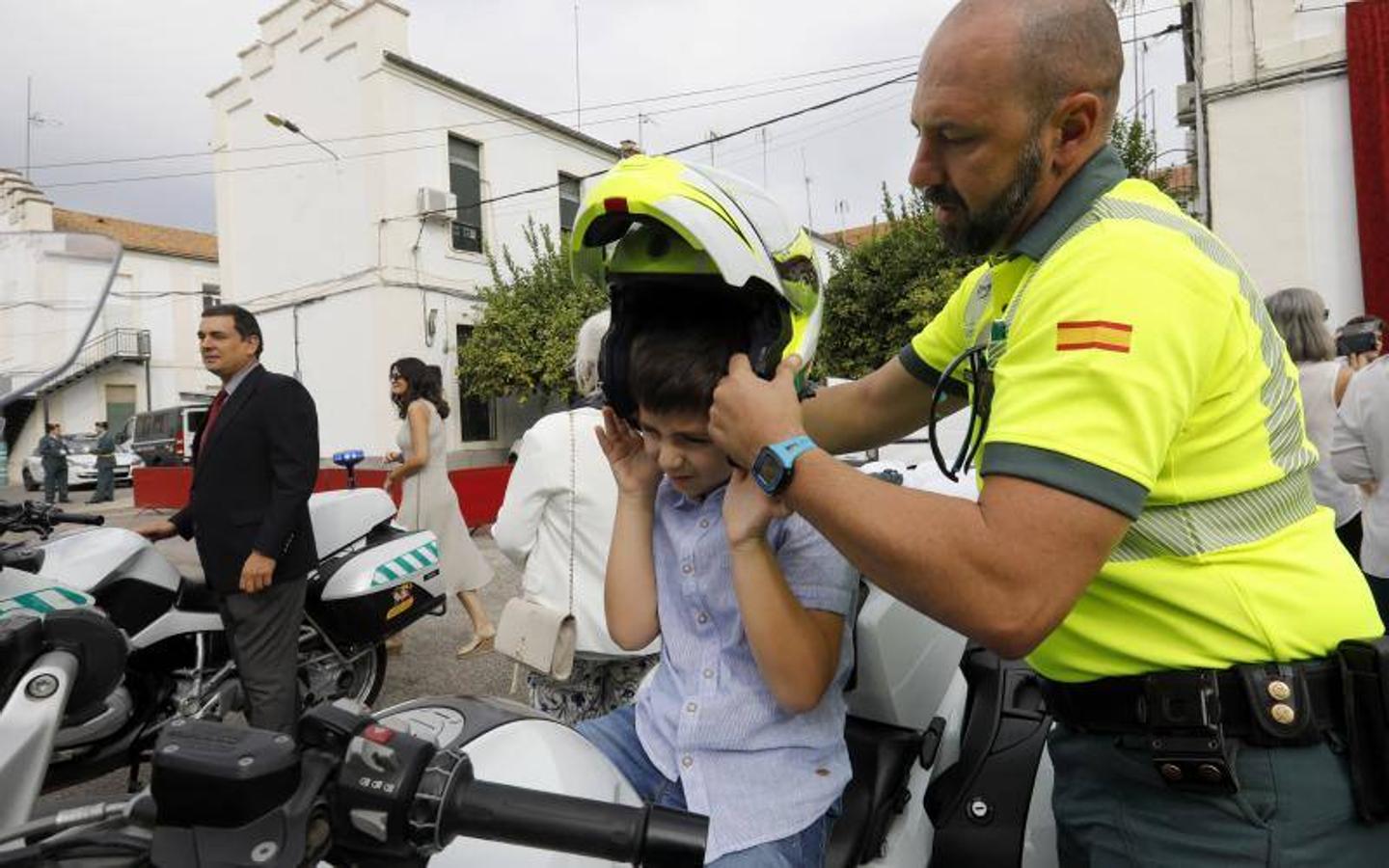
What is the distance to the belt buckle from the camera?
104 centimetres

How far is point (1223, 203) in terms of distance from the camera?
9727 millimetres

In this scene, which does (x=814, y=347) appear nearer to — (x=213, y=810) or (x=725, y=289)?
(x=725, y=289)

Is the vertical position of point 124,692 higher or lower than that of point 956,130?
lower

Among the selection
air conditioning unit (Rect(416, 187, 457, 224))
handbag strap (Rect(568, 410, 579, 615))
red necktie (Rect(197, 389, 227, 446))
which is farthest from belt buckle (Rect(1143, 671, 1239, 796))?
air conditioning unit (Rect(416, 187, 457, 224))

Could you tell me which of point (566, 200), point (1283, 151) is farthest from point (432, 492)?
point (566, 200)

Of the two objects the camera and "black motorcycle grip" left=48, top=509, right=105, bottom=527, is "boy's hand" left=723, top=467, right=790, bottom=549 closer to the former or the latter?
"black motorcycle grip" left=48, top=509, right=105, bottom=527

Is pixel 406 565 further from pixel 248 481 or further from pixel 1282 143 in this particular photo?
pixel 1282 143

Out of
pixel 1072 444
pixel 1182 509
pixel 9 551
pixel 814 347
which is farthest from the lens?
pixel 9 551

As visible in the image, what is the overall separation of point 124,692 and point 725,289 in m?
3.18

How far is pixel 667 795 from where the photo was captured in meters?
1.42

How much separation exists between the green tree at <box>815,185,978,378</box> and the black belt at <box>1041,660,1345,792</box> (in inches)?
557

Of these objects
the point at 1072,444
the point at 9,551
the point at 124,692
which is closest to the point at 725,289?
the point at 1072,444

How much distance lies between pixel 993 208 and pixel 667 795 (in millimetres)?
1053

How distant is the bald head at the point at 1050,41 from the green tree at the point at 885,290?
46.2 ft
